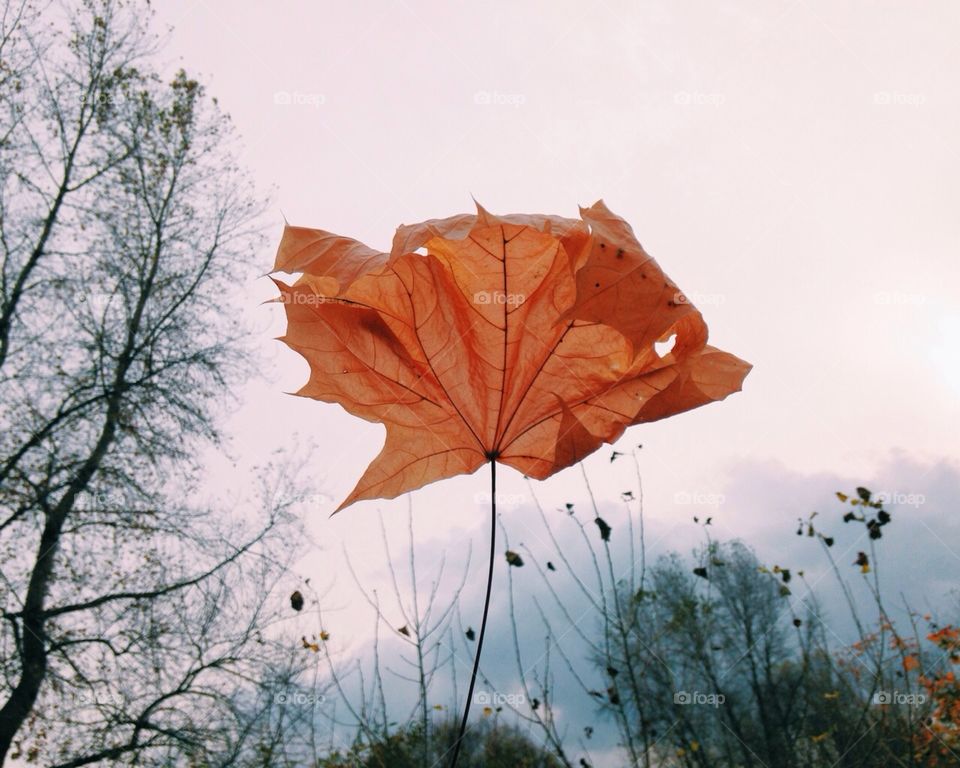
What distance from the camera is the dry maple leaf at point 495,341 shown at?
1.25m

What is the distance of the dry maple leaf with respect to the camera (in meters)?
1.25

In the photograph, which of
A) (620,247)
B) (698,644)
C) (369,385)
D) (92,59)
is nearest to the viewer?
(620,247)

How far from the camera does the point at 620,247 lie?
121 cm

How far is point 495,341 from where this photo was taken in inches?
59.7

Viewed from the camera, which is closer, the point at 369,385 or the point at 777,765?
the point at 369,385

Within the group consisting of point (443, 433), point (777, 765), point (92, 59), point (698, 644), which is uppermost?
point (92, 59)

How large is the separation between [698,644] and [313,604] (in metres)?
2.39

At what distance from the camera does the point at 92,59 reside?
923 cm

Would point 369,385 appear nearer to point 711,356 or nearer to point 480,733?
point 711,356

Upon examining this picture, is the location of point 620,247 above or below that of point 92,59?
below

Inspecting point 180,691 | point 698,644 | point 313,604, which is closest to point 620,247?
point 698,644

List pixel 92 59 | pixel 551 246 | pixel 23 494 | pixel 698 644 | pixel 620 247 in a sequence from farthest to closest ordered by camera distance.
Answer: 1. pixel 92 59
2. pixel 23 494
3. pixel 698 644
4. pixel 551 246
5. pixel 620 247

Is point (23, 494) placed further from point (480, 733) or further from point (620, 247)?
point (620, 247)

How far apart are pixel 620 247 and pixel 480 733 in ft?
25.4
